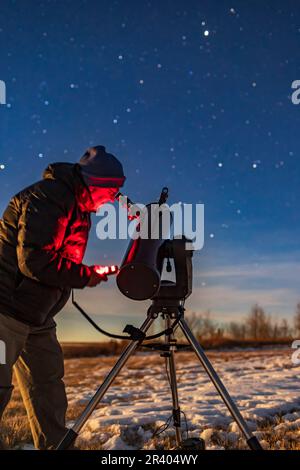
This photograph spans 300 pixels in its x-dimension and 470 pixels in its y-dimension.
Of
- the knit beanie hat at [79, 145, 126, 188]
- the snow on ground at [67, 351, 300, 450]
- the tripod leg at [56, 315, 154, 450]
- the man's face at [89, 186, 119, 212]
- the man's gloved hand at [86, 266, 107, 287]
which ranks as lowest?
the snow on ground at [67, 351, 300, 450]

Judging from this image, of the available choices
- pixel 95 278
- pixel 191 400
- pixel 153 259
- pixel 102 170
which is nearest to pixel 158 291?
pixel 153 259

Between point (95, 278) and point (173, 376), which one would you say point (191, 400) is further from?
point (95, 278)

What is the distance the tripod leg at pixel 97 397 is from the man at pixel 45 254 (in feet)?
1.58

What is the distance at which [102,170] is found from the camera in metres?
3.44

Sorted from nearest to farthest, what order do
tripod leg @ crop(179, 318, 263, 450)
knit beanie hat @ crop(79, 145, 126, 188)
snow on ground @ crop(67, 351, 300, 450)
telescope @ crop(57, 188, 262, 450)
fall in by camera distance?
tripod leg @ crop(179, 318, 263, 450) → telescope @ crop(57, 188, 262, 450) → knit beanie hat @ crop(79, 145, 126, 188) → snow on ground @ crop(67, 351, 300, 450)

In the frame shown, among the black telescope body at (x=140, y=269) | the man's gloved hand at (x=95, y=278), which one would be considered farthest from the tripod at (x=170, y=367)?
the man's gloved hand at (x=95, y=278)

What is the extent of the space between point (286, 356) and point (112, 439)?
7917 millimetres

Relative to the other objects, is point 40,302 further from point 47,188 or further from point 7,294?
point 47,188

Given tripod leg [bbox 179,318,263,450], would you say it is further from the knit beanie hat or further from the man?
the knit beanie hat

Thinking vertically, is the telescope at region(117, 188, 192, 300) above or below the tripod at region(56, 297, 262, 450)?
above

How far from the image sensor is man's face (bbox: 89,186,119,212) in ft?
11.4

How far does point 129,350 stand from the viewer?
3191mm

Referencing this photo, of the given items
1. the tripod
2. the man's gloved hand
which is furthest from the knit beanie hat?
the tripod

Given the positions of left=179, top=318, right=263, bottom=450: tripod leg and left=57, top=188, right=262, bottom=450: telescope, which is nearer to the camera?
left=179, top=318, right=263, bottom=450: tripod leg
